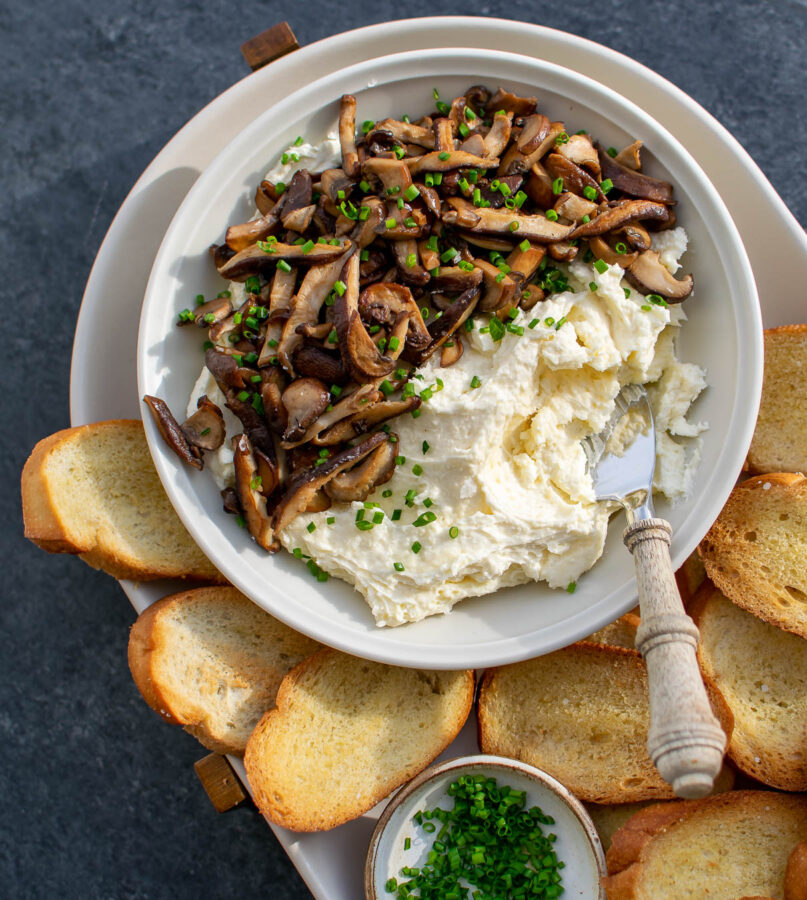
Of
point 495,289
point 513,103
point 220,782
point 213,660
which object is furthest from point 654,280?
point 220,782

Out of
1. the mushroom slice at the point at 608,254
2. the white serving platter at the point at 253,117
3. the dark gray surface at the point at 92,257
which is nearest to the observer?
the mushroom slice at the point at 608,254

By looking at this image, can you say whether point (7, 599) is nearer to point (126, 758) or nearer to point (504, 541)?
point (126, 758)

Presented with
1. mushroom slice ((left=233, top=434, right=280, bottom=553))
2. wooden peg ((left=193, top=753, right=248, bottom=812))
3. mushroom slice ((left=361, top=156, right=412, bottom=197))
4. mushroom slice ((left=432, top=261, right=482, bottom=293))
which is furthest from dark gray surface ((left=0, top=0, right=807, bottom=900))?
mushroom slice ((left=432, top=261, right=482, bottom=293))

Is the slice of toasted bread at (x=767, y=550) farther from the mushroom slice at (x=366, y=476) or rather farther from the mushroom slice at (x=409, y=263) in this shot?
the mushroom slice at (x=409, y=263)

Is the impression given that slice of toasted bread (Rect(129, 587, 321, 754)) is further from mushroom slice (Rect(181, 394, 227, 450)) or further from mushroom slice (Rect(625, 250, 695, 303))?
mushroom slice (Rect(625, 250, 695, 303))

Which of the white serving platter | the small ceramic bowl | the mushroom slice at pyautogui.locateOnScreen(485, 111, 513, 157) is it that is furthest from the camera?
the white serving platter

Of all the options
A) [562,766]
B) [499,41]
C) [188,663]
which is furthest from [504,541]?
[499,41]

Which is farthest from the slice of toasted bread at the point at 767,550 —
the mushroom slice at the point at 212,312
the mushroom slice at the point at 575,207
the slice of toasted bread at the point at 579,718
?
the mushroom slice at the point at 212,312
